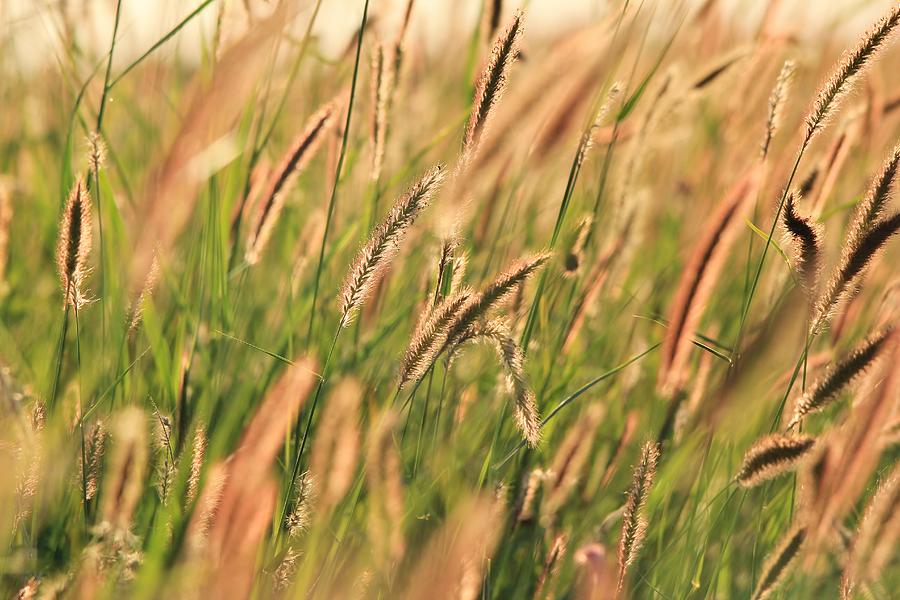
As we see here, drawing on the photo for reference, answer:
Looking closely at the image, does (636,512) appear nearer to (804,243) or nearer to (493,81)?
(804,243)

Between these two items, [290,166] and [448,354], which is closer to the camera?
[448,354]

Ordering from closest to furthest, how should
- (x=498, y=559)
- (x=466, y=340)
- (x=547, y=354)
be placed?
1. (x=466, y=340)
2. (x=498, y=559)
3. (x=547, y=354)

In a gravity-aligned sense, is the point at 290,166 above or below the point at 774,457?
above

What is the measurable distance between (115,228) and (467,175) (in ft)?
1.60

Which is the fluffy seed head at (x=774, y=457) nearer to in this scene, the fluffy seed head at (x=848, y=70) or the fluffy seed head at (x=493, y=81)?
the fluffy seed head at (x=848, y=70)

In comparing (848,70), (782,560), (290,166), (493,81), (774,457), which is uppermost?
(848,70)

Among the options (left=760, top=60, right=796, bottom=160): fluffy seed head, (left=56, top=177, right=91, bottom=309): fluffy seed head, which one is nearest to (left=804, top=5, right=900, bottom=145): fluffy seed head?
(left=760, top=60, right=796, bottom=160): fluffy seed head

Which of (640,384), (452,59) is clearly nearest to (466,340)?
(640,384)

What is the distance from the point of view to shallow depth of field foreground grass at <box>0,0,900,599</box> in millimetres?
891

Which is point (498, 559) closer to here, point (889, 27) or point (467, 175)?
point (467, 175)

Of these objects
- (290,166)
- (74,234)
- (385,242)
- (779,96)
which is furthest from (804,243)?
(74,234)

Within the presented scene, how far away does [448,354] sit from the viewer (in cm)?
94

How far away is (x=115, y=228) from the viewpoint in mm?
1238

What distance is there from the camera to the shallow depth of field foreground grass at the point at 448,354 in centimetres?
89
